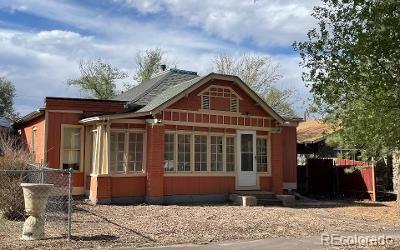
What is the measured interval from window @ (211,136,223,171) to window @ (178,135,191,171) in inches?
42.5

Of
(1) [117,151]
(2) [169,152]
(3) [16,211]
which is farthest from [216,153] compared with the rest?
(3) [16,211]

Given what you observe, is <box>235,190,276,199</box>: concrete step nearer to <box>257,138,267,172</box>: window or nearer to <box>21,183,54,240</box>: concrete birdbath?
<box>257,138,267,172</box>: window

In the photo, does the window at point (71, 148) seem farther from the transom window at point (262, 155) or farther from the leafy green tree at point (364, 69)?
the leafy green tree at point (364, 69)

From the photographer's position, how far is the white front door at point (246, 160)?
783 inches

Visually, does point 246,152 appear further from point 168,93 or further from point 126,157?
point 126,157

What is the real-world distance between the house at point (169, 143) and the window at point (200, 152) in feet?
0.13

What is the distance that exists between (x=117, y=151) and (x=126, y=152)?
330 mm

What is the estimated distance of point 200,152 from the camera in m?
19.2

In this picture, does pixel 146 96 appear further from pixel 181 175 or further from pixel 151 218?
pixel 151 218

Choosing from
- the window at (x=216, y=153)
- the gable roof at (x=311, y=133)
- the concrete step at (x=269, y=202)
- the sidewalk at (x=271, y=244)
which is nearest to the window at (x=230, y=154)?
the window at (x=216, y=153)

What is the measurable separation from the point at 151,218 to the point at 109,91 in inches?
1204

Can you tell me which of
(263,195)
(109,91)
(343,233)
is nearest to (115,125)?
(263,195)

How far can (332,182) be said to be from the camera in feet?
80.9

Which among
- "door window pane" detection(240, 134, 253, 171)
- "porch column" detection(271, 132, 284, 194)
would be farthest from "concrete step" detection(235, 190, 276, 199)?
"door window pane" detection(240, 134, 253, 171)
